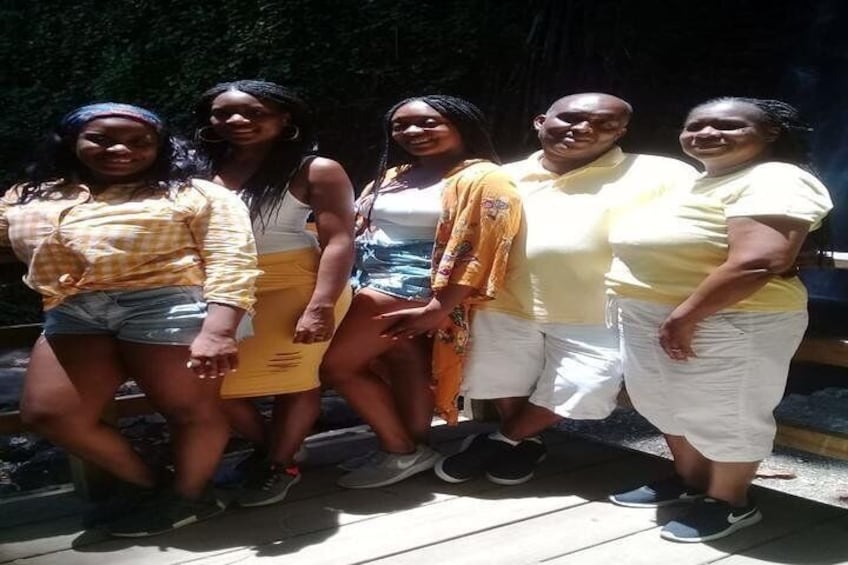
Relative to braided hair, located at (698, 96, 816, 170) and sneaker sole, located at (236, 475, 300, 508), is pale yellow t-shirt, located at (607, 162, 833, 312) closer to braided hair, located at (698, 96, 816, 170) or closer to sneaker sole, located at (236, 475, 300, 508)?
braided hair, located at (698, 96, 816, 170)

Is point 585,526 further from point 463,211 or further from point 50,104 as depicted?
point 50,104

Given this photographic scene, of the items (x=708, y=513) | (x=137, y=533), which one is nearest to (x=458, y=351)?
(x=708, y=513)

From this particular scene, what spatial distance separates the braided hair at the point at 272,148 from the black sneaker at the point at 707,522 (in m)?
1.42

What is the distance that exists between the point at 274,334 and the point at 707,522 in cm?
131

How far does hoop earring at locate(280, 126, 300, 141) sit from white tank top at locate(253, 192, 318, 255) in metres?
0.18

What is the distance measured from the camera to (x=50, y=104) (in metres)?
9.55

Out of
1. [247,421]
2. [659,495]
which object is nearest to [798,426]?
[659,495]

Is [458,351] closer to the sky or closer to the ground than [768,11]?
closer to the ground

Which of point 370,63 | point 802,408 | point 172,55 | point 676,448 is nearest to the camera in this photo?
point 676,448

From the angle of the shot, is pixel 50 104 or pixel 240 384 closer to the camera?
pixel 240 384

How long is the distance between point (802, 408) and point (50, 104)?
308 inches

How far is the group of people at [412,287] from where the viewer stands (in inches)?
92.6

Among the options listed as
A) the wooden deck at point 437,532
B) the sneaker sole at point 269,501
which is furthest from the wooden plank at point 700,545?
the sneaker sole at point 269,501

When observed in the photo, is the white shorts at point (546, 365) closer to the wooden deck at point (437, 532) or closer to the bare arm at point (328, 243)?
the wooden deck at point (437, 532)
